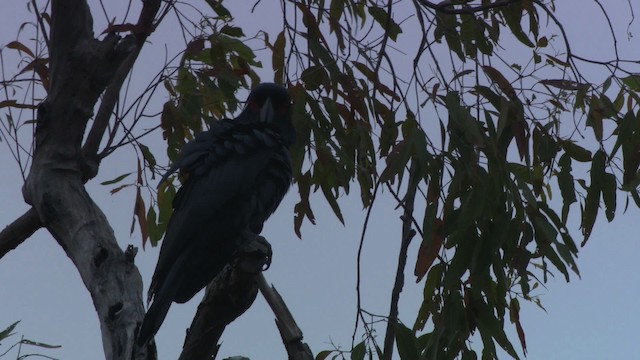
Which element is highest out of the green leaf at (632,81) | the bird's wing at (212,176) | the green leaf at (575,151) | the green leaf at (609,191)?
the bird's wing at (212,176)

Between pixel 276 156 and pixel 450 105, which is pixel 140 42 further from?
pixel 450 105

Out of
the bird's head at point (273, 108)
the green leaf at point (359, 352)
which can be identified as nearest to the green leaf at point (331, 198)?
the bird's head at point (273, 108)

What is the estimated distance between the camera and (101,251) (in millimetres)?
2719

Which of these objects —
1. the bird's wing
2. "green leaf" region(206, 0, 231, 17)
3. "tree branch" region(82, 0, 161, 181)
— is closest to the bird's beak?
the bird's wing

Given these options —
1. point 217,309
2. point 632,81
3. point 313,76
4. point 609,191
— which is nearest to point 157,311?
point 217,309

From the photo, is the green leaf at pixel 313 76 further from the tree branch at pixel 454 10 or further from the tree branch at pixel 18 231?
the tree branch at pixel 18 231

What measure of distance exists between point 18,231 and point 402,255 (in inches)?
51.7

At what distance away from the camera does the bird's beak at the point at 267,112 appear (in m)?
3.88

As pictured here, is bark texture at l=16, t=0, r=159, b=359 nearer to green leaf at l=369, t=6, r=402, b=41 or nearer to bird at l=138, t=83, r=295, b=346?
bird at l=138, t=83, r=295, b=346

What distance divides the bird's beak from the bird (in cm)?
2

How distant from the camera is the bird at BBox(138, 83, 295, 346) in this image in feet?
11.3

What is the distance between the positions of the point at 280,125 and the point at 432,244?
1114 mm

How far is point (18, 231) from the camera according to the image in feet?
10.2

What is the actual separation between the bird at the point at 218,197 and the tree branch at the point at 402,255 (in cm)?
79
